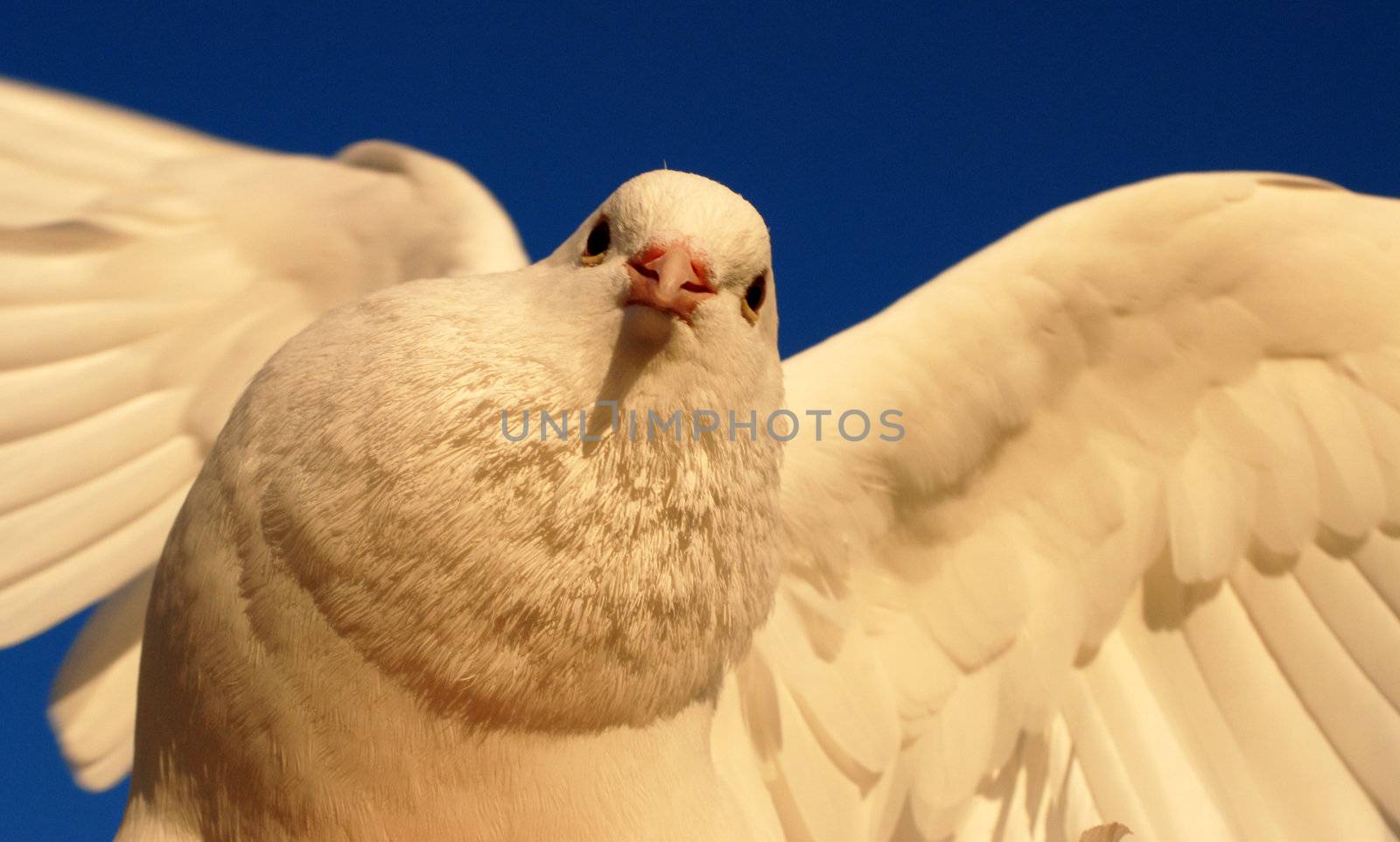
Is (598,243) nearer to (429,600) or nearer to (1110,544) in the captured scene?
(429,600)

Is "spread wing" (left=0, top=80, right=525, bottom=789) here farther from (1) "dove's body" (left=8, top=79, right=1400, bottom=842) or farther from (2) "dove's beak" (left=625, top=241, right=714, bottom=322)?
(2) "dove's beak" (left=625, top=241, right=714, bottom=322)

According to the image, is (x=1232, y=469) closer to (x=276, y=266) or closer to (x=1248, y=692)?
(x=1248, y=692)

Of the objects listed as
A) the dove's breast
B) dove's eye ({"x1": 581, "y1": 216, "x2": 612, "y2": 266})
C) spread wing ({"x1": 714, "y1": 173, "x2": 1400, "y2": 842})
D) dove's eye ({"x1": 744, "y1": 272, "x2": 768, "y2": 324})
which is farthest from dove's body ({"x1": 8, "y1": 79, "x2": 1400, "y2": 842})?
dove's eye ({"x1": 581, "y1": 216, "x2": 612, "y2": 266})

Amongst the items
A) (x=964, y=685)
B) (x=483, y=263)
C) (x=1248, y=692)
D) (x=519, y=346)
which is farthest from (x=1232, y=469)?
(x=519, y=346)

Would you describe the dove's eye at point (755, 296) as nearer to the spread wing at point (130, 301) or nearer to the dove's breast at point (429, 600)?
the dove's breast at point (429, 600)

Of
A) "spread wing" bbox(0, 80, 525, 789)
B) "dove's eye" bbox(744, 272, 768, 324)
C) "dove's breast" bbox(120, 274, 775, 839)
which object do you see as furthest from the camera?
"spread wing" bbox(0, 80, 525, 789)
